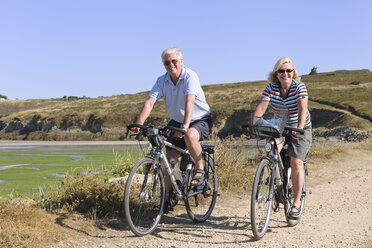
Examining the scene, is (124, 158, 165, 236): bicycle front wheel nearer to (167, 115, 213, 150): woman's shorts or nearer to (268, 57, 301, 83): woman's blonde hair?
(167, 115, 213, 150): woman's shorts

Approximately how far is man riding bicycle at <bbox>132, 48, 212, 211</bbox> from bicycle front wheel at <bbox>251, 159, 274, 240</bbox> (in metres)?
0.94

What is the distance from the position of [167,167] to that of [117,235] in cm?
100

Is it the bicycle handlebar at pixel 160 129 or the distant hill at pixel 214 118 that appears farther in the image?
the distant hill at pixel 214 118

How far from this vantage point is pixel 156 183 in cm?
516

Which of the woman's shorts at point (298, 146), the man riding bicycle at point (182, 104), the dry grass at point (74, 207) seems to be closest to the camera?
the dry grass at point (74, 207)

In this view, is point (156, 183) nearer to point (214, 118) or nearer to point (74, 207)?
A: point (74, 207)

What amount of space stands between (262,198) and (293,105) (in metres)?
1.19

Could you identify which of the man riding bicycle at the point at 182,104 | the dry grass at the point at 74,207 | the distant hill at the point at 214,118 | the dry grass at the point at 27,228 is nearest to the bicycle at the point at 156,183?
the man riding bicycle at the point at 182,104

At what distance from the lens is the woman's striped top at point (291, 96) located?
5105 mm

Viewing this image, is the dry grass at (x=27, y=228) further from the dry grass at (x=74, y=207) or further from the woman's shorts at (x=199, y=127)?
the woman's shorts at (x=199, y=127)

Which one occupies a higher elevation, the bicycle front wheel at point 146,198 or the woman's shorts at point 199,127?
the woman's shorts at point 199,127

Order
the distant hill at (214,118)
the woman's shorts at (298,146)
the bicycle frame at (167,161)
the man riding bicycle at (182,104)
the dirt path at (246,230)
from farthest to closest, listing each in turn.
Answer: the distant hill at (214,118), the woman's shorts at (298,146), the man riding bicycle at (182,104), the bicycle frame at (167,161), the dirt path at (246,230)

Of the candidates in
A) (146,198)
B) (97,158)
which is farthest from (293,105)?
(97,158)

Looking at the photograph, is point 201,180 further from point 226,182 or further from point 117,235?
point 226,182
